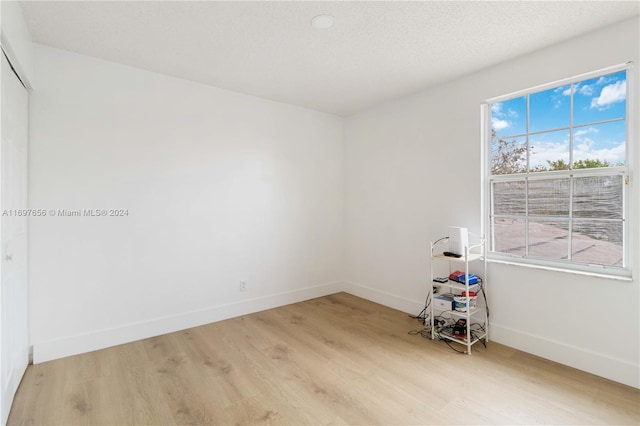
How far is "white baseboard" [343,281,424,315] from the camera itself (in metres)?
3.65

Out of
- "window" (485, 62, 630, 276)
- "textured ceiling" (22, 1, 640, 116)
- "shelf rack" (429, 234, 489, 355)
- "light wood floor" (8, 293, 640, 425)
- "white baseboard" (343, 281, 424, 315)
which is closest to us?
"light wood floor" (8, 293, 640, 425)

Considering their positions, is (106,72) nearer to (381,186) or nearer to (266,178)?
(266,178)

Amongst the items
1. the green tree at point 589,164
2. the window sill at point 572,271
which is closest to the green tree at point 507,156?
the green tree at point 589,164

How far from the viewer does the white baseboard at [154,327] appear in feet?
8.63

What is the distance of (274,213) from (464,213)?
2.18m

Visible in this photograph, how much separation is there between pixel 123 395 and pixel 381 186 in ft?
10.8

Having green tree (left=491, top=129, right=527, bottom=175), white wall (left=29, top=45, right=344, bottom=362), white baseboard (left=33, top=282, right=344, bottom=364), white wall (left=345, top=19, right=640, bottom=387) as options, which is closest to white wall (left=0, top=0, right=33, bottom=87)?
white wall (left=29, top=45, right=344, bottom=362)

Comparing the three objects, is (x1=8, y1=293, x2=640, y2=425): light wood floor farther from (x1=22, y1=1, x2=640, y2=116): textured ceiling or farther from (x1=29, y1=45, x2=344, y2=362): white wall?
(x1=22, y1=1, x2=640, y2=116): textured ceiling

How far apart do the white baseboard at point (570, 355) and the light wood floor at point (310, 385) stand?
70mm

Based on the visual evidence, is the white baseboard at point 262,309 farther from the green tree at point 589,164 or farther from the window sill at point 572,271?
the green tree at point 589,164

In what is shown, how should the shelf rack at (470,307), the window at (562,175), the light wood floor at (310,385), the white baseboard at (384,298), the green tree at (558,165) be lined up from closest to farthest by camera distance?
the light wood floor at (310,385), the window at (562,175), the green tree at (558,165), the shelf rack at (470,307), the white baseboard at (384,298)

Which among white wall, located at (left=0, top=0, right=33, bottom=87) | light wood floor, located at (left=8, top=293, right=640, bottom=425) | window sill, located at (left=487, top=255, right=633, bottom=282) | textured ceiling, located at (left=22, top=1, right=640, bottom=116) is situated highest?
textured ceiling, located at (left=22, top=1, right=640, bottom=116)

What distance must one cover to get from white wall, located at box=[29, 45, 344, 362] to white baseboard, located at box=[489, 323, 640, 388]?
7.56 ft

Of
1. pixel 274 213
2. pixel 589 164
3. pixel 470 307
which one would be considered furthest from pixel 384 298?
pixel 589 164
